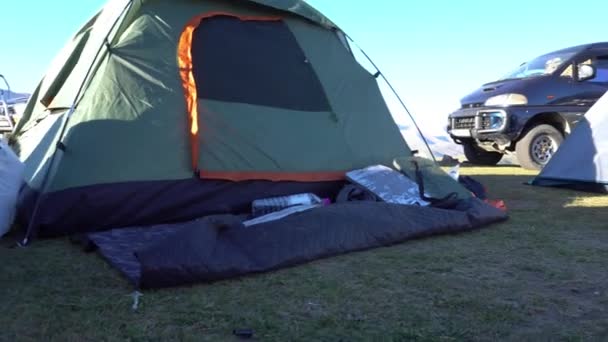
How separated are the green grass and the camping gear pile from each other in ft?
0.79

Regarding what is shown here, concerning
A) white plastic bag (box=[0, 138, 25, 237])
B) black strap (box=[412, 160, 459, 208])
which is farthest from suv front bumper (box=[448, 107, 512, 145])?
white plastic bag (box=[0, 138, 25, 237])

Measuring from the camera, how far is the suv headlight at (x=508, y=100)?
8.47 metres

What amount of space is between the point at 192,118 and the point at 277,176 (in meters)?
0.86

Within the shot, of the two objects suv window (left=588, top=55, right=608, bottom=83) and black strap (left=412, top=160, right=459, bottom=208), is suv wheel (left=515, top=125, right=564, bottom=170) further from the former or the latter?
black strap (left=412, top=160, right=459, bottom=208)

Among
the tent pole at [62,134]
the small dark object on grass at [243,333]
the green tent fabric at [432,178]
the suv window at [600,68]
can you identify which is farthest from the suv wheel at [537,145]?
the small dark object on grass at [243,333]

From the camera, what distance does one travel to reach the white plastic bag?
4117 millimetres

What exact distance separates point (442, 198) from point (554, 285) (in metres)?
1.73

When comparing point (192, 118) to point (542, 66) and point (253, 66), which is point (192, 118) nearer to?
point (253, 66)

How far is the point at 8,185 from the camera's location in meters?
4.23

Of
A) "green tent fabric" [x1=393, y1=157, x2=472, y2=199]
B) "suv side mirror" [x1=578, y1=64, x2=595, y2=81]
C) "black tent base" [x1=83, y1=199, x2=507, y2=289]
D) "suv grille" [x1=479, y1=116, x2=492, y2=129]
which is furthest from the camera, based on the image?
"suv grille" [x1=479, y1=116, x2=492, y2=129]

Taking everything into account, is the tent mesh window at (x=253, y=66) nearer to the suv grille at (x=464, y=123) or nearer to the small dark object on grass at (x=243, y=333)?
the small dark object on grass at (x=243, y=333)

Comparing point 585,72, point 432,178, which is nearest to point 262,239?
point 432,178

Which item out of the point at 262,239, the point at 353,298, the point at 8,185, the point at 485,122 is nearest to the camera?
the point at 353,298

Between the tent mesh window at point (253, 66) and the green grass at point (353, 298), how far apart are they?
6.00ft
